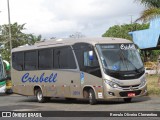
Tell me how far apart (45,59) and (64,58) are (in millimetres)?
1690

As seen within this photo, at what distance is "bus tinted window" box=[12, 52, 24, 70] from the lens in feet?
81.7

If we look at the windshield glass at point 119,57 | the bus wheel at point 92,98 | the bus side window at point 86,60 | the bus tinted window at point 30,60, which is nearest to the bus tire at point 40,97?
the bus tinted window at point 30,60

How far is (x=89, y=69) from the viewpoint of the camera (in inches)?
→ 786

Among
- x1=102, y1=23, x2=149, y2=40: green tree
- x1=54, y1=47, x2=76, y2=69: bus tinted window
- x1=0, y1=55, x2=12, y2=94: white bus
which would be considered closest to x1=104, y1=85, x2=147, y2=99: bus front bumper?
x1=54, y1=47, x2=76, y2=69: bus tinted window

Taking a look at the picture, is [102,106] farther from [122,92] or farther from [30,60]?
[30,60]

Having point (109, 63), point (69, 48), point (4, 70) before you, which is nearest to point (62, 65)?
point (69, 48)

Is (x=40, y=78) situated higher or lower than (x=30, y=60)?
lower

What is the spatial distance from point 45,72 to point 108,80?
456cm

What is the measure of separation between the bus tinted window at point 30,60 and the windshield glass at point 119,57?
5.04 meters

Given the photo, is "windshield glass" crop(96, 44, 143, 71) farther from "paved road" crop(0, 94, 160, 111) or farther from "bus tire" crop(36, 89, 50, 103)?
"bus tire" crop(36, 89, 50, 103)

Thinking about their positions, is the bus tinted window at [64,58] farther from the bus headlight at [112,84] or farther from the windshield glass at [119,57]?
the bus headlight at [112,84]

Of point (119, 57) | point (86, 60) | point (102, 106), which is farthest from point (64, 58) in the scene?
point (102, 106)

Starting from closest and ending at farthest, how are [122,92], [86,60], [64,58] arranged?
[122,92] < [86,60] < [64,58]

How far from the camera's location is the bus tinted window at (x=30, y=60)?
23.8 m
